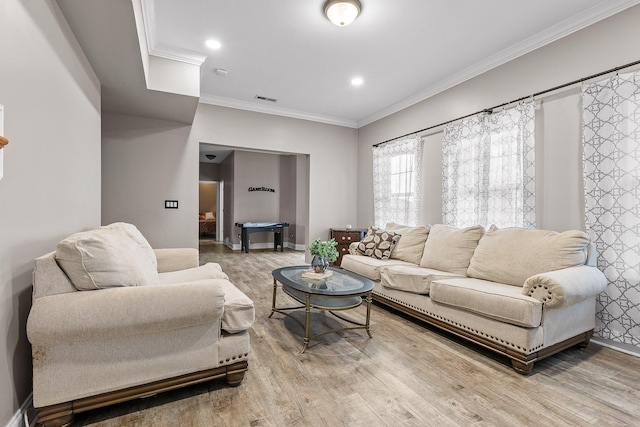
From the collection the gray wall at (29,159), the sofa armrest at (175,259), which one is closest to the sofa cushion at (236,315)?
the gray wall at (29,159)

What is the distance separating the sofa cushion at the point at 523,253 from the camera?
2417 mm

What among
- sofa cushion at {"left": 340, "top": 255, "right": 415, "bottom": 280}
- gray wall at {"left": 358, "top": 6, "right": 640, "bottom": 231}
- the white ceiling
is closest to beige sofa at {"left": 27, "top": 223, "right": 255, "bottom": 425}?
sofa cushion at {"left": 340, "top": 255, "right": 415, "bottom": 280}

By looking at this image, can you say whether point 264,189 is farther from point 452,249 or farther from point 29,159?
point 29,159

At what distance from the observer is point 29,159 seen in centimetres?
160

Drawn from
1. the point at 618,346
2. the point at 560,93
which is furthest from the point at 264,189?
the point at 618,346

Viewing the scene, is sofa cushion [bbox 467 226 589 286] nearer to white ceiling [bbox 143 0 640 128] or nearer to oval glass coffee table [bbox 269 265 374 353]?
oval glass coffee table [bbox 269 265 374 353]

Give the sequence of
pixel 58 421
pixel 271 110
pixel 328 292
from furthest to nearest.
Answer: pixel 271 110
pixel 328 292
pixel 58 421

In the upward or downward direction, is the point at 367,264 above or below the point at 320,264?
below

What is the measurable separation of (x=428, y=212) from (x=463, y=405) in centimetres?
300

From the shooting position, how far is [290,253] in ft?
24.7

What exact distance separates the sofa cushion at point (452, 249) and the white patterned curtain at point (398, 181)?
111cm

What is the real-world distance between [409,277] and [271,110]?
3.64 metres

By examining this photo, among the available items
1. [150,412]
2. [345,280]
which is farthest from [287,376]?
[345,280]

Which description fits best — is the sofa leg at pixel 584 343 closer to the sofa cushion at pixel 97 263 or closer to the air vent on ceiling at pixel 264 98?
the sofa cushion at pixel 97 263
